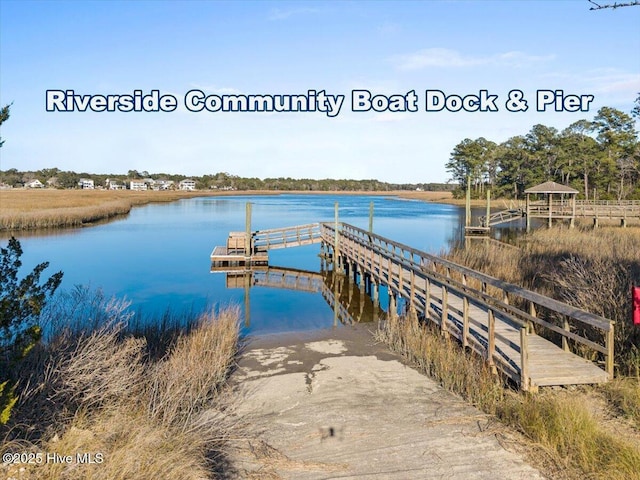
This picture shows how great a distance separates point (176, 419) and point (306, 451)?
5.17 feet

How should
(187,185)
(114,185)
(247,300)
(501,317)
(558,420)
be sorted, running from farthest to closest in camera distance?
(187,185) < (114,185) < (247,300) < (501,317) < (558,420)

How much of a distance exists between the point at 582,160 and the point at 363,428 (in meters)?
60.4

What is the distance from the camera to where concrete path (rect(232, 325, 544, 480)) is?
461 cm

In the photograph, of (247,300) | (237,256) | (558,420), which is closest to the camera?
(558,420)

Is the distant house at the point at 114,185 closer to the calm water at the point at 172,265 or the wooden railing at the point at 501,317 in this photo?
the calm water at the point at 172,265

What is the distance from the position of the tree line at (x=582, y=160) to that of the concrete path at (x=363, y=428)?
42.1 metres

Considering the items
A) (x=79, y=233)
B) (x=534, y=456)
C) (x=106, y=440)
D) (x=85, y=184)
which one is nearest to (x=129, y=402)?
(x=106, y=440)

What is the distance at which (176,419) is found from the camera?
555 centimetres

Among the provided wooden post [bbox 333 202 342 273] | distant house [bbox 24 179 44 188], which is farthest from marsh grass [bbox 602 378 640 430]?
distant house [bbox 24 179 44 188]

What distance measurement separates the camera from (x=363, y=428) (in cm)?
556

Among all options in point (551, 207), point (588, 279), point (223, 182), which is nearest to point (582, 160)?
point (551, 207)

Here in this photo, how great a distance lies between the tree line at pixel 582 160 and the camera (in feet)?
171

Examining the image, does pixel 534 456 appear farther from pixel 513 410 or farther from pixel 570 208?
pixel 570 208

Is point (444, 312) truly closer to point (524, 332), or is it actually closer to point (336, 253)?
point (524, 332)
